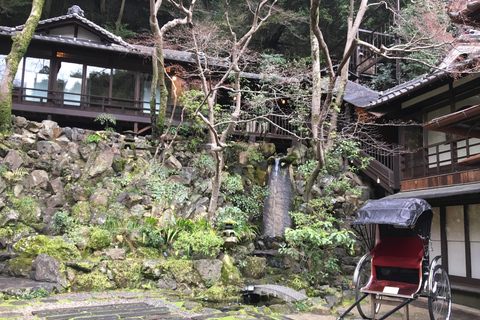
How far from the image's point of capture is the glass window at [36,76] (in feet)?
66.5

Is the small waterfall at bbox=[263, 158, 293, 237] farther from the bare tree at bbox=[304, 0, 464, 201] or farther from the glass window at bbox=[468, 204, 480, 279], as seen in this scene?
the glass window at bbox=[468, 204, 480, 279]

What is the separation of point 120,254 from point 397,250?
298 inches

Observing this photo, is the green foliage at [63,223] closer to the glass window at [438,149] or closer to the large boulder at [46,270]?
the large boulder at [46,270]

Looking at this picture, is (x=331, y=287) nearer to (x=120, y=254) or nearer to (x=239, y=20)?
(x=120, y=254)

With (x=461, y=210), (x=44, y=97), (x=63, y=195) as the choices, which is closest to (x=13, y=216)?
(x=63, y=195)

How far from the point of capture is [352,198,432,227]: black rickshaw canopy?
709cm

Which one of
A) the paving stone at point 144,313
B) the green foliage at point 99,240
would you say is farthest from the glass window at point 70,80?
the paving stone at point 144,313

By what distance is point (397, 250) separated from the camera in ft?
27.5

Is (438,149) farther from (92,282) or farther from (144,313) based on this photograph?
(92,282)

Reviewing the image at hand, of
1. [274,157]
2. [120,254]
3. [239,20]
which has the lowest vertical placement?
[120,254]

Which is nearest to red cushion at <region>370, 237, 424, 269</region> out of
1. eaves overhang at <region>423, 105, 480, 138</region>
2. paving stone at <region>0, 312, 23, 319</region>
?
eaves overhang at <region>423, 105, 480, 138</region>

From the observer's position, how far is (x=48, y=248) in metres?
10.5

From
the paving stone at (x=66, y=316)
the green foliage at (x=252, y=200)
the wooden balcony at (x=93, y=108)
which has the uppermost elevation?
the wooden balcony at (x=93, y=108)

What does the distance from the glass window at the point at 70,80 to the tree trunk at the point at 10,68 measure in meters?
4.19
